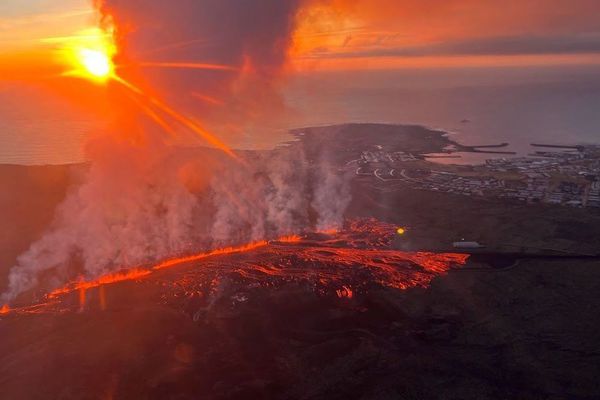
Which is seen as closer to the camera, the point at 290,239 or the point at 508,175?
the point at 290,239

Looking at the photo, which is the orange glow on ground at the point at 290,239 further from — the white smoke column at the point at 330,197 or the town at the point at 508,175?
the town at the point at 508,175

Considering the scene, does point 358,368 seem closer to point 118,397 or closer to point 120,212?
point 118,397

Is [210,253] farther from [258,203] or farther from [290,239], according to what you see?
[258,203]

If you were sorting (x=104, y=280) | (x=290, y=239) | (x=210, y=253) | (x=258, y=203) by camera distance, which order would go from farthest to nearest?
(x=258, y=203) → (x=290, y=239) → (x=210, y=253) → (x=104, y=280)

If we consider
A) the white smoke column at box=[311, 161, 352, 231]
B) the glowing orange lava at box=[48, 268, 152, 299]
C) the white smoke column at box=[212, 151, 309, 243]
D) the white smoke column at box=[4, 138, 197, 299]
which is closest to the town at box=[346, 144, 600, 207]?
the white smoke column at box=[311, 161, 352, 231]

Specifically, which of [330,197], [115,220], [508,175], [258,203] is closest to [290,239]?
[258,203]

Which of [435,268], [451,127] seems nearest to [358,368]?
[435,268]

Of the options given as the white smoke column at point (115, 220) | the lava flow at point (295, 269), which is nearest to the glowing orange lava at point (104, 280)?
the lava flow at point (295, 269)

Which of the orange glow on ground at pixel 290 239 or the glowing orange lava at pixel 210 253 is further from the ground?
the orange glow on ground at pixel 290 239

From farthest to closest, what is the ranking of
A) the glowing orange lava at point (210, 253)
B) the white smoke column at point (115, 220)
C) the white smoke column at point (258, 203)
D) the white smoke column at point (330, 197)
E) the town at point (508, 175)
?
the town at point (508, 175) → the white smoke column at point (330, 197) → the white smoke column at point (258, 203) → the white smoke column at point (115, 220) → the glowing orange lava at point (210, 253)

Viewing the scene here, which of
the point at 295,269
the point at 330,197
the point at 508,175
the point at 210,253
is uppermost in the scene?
the point at 508,175

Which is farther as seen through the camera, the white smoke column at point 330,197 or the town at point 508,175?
the town at point 508,175

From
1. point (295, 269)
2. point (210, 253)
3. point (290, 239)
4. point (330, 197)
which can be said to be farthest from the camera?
point (330, 197)
